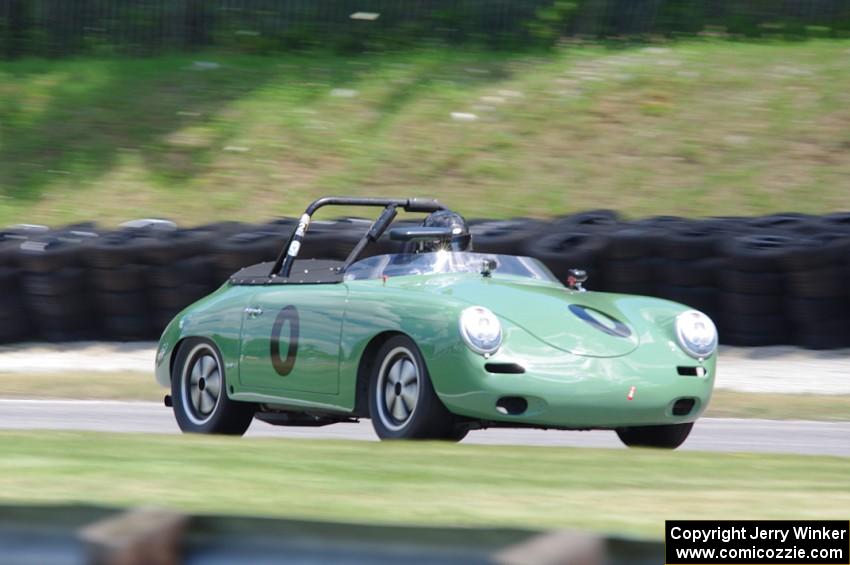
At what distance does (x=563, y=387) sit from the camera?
Answer: 696 cm

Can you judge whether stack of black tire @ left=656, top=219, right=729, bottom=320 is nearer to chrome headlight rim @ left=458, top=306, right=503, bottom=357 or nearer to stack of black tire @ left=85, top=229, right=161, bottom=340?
stack of black tire @ left=85, top=229, right=161, bottom=340

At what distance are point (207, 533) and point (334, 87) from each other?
2080 cm

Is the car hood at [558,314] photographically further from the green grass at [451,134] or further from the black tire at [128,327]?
the green grass at [451,134]

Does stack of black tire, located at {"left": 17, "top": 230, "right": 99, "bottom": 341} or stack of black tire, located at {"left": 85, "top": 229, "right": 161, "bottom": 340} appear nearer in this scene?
stack of black tire, located at {"left": 85, "top": 229, "right": 161, "bottom": 340}

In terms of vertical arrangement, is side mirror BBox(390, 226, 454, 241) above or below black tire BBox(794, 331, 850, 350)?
above

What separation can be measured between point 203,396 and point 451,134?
13247 mm

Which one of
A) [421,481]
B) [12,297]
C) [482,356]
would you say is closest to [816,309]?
[482,356]

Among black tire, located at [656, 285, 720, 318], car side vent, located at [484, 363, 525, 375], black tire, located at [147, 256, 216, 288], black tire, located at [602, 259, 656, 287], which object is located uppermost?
car side vent, located at [484, 363, 525, 375]

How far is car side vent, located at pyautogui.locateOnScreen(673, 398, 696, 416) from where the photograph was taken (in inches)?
289

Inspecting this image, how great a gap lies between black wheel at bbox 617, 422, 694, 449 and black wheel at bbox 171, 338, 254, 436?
90.9 inches

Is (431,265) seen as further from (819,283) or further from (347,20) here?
(347,20)

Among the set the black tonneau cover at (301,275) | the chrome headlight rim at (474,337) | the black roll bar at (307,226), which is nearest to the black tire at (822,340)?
the black roll bar at (307,226)

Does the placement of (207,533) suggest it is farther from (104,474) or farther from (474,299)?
(474,299)

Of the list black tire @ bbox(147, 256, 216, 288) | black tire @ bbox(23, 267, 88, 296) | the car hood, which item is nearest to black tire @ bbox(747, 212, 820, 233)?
black tire @ bbox(147, 256, 216, 288)
